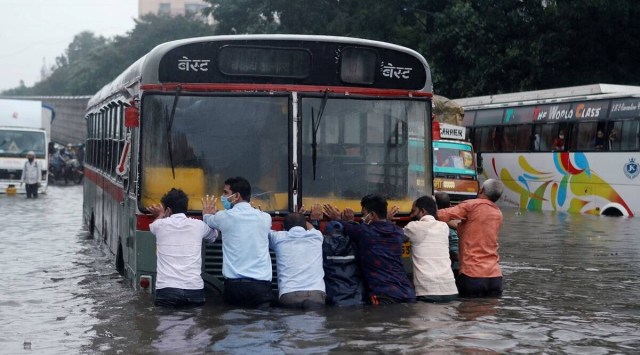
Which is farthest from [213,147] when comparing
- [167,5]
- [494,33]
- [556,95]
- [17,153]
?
[167,5]

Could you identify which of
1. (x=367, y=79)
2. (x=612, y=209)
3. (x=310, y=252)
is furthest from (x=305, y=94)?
(x=612, y=209)

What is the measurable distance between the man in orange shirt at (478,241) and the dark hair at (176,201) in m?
2.66

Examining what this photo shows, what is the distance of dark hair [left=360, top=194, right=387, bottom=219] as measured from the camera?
33.7ft

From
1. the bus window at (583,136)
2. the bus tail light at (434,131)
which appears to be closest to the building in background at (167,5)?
the bus window at (583,136)

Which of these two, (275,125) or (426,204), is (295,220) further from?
(426,204)

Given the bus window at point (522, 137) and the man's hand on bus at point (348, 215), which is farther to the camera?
the bus window at point (522, 137)

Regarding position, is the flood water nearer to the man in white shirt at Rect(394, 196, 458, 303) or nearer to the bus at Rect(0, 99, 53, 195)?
the man in white shirt at Rect(394, 196, 458, 303)

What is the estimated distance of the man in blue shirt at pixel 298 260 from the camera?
10023 millimetres

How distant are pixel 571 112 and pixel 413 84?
20636mm

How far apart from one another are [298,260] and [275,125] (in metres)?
1.30

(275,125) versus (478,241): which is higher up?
(275,125)

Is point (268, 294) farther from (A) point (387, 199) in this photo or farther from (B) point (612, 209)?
(B) point (612, 209)

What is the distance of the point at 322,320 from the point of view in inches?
387

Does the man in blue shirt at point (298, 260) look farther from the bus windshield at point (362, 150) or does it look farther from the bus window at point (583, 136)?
the bus window at point (583, 136)
